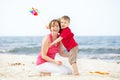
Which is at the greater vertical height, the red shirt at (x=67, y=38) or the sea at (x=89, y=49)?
the red shirt at (x=67, y=38)

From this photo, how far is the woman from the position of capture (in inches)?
301

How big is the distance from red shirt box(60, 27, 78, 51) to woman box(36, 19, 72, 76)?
0.12m

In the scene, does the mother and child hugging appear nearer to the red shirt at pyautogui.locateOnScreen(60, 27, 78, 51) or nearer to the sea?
the red shirt at pyautogui.locateOnScreen(60, 27, 78, 51)

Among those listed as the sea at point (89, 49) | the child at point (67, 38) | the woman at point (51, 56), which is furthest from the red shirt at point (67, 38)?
the sea at point (89, 49)

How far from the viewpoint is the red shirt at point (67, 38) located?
768 cm

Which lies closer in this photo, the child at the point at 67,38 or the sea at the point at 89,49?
the child at the point at 67,38

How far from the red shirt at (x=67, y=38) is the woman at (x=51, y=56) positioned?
123 millimetres

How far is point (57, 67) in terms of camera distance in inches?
303

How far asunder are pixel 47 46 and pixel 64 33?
48 centimetres

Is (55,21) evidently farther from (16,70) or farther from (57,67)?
(16,70)

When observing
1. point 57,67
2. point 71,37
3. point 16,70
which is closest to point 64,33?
point 71,37

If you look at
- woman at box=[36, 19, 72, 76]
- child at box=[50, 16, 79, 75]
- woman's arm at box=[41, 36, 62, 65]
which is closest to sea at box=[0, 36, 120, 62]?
child at box=[50, 16, 79, 75]

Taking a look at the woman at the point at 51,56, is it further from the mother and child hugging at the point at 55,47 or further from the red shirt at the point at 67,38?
the red shirt at the point at 67,38

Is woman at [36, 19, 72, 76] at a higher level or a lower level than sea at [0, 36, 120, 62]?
higher
